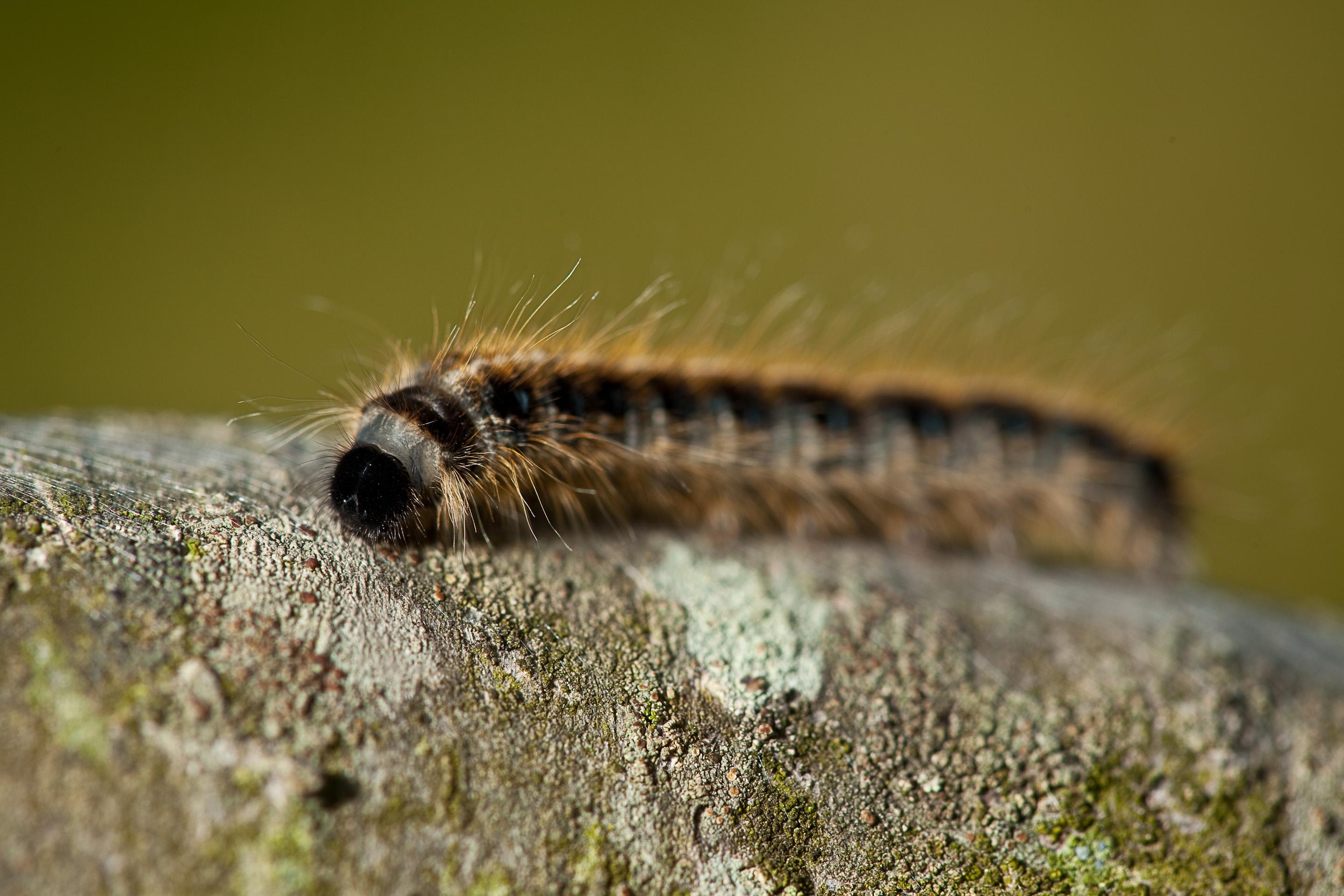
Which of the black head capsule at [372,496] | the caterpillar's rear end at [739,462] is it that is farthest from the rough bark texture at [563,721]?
the caterpillar's rear end at [739,462]

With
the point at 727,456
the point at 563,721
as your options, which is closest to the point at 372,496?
the point at 563,721

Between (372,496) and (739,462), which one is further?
(739,462)

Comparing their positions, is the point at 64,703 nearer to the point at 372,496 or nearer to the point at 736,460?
the point at 372,496

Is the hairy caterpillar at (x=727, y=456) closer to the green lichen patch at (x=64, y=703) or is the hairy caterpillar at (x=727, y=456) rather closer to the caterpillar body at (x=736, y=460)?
the caterpillar body at (x=736, y=460)

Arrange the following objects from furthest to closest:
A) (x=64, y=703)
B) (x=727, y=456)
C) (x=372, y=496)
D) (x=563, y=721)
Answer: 1. (x=727, y=456)
2. (x=372, y=496)
3. (x=563, y=721)
4. (x=64, y=703)

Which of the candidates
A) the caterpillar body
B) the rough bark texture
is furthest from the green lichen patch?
the caterpillar body

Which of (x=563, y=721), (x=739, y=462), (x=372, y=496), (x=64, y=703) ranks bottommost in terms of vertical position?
(x=563, y=721)

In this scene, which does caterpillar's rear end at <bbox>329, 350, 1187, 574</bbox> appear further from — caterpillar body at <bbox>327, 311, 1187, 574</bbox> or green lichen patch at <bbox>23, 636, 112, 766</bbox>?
green lichen patch at <bbox>23, 636, 112, 766</bbox>
